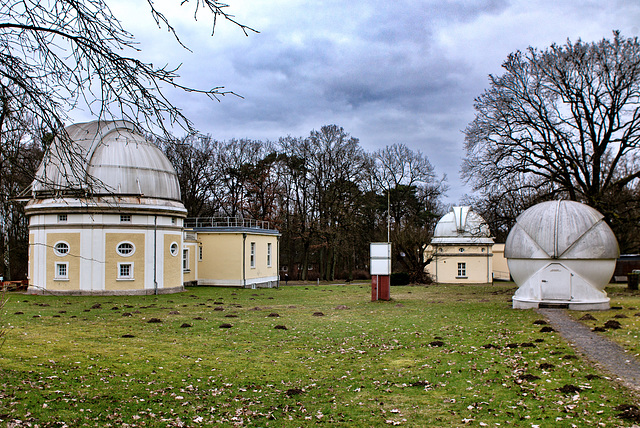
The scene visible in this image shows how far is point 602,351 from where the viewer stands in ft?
35.1

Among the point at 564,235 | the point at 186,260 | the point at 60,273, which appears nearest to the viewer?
the point at 564,235

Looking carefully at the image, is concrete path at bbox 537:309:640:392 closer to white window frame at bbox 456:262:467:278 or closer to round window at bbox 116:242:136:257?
round window at bbox 116:242:136:257

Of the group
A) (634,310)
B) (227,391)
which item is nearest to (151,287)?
(227,391)

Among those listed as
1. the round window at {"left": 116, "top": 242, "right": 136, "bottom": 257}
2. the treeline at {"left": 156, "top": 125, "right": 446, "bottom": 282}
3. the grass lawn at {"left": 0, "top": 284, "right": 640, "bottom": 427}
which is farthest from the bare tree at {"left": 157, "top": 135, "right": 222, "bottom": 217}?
the grass lawn at {"left": 0, "top": 284, "right": 640, "bottom": 427}

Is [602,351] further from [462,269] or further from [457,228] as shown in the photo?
[457,228]

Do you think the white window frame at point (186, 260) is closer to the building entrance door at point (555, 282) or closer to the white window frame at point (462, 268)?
the building entrance door at point (555, 282)

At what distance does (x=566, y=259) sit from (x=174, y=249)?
2150 cm

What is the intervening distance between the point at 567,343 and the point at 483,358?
2766 mm

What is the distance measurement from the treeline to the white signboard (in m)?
20.5

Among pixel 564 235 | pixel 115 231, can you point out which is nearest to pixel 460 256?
pixel 564 235

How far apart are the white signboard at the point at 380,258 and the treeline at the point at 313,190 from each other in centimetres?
2054

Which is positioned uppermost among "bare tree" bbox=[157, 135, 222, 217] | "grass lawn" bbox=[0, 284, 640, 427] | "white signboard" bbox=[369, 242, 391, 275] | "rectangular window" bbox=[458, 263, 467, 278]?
"bare tree" bbox=[157, 135, 222, 217]

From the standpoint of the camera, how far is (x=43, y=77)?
5.16 m

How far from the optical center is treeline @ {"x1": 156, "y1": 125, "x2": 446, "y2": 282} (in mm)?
48500
